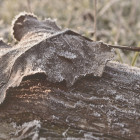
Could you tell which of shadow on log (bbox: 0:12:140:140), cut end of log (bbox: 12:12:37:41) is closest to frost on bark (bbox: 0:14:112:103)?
shadow on log (bbox: 0:12:140:140)

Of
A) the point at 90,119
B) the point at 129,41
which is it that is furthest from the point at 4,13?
the point at 90,119

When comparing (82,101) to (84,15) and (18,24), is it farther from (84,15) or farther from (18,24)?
(84,15)

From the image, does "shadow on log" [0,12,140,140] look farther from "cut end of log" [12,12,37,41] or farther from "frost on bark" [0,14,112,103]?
"cut end of log" [12,12,37,41]

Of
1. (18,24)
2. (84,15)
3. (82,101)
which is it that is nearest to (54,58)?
(82,101)

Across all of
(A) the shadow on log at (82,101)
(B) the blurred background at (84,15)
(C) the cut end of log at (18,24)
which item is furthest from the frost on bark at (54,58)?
(B) the blurred background at (84,15)

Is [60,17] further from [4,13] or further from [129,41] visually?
[129,41]

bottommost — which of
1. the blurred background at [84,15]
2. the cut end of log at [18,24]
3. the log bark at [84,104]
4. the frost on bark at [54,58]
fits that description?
the log bark at [84,104]

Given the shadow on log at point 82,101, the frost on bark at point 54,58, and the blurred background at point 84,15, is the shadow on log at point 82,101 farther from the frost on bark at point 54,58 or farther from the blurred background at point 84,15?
the blurred background at point 84,15
